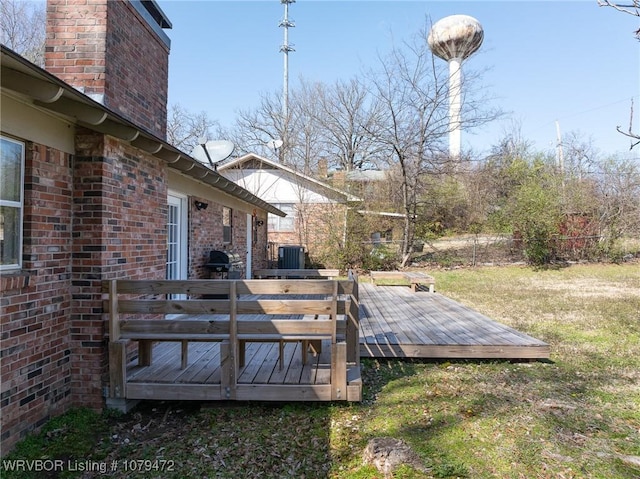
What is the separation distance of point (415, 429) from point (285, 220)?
16.4 m

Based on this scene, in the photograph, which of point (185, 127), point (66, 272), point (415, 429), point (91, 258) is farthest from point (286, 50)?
point (415, 429)

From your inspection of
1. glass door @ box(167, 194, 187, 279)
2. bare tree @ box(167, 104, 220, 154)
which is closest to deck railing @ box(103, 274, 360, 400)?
glass door @ box(167, 194, 187, 279)

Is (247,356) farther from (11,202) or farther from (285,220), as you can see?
(285,220)

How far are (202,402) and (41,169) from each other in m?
2.60

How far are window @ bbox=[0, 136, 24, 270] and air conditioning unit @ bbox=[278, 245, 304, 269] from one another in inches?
419

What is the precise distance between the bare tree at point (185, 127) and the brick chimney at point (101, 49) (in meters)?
21.5

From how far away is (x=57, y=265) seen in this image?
3.34m

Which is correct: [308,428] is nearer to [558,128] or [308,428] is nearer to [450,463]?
[450,463]

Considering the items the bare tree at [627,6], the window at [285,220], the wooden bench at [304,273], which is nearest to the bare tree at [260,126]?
the window at [285,220]

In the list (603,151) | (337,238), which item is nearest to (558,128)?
(603,151)

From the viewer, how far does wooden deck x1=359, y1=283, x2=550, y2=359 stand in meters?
5.08

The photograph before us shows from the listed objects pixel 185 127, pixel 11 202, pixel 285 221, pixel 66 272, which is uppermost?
pixel 185 127

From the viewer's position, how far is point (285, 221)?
63.3 feet

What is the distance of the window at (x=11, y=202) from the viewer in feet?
9.27
